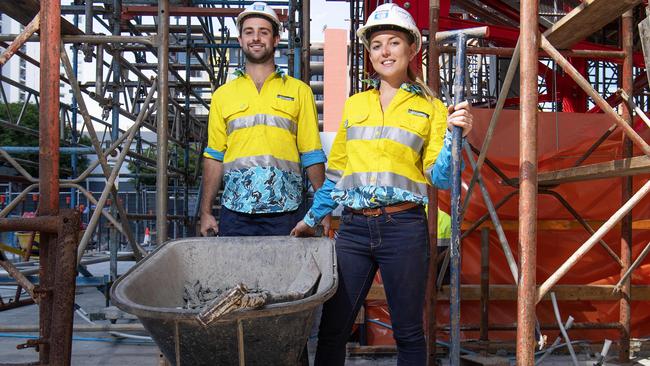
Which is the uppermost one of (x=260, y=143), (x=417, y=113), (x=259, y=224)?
(x=417, y=113)

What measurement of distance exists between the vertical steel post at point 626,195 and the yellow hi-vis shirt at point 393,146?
2.27 metres

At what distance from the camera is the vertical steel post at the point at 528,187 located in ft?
9.44

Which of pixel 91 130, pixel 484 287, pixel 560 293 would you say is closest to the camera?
pixel 91 130

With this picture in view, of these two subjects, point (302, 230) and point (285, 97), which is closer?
point (302, 230)

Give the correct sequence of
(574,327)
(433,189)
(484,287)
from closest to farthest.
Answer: (433,189)
(574,327)
(484,287)

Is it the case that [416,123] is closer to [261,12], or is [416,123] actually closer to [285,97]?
[285,97]

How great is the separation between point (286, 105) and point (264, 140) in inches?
10.5

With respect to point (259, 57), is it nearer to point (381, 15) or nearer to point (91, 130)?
point (381, 15)

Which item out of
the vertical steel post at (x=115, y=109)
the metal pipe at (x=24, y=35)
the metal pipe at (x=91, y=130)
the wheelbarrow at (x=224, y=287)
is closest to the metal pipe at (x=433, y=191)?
the wheelbarrow at (x=224, y=287)

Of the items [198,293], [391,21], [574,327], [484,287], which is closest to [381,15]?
[391,21]

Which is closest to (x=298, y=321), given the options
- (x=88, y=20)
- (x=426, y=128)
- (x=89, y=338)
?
(x=426, y=128)

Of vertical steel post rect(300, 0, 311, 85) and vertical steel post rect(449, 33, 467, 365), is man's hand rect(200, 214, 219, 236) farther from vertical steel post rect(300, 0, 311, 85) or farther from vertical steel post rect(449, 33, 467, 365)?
vertical steel post rect(300, 0, 311, 85)

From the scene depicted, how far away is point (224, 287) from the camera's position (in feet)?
10.0

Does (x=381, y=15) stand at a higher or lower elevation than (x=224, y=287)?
higher
